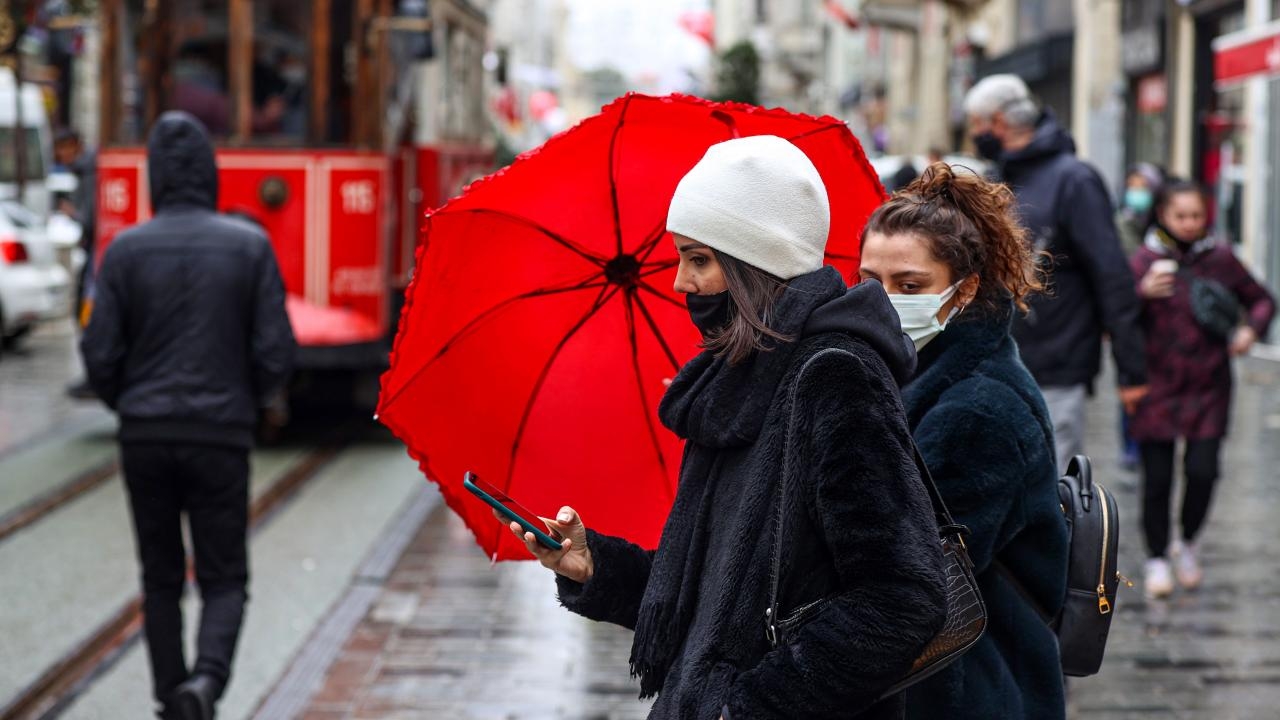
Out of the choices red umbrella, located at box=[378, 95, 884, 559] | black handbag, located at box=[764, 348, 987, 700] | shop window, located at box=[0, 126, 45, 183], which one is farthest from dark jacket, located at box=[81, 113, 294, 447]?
shop window, located at box=[0, 126, 45, 183]

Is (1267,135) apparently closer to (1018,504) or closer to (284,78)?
(284,78)

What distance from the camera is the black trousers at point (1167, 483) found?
6898 mm

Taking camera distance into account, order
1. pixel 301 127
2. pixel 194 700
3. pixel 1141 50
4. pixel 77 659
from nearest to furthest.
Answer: pixel 194 700, pixel 77 659, pixel 301 127, pixel 1141 50

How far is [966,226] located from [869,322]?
607 mm

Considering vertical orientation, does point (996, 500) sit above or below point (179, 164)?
below

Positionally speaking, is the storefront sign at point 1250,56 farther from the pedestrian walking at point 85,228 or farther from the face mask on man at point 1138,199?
the pedestrian walking at point 85,228

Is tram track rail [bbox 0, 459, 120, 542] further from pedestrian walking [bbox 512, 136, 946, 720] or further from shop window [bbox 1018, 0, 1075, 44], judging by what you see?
shop window [bbox 1018, 0, 1075, 44]

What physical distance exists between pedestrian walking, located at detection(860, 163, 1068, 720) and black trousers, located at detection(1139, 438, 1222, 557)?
414cm

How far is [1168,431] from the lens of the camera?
6.88m

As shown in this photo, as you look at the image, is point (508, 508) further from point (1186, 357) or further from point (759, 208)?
point (1186, 357)

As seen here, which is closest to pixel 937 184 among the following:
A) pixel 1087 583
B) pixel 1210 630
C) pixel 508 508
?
pixel 1087 583

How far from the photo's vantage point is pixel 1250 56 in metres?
14.2

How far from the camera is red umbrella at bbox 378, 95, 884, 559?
3127 millimetres

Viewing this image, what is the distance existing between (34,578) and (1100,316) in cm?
461
